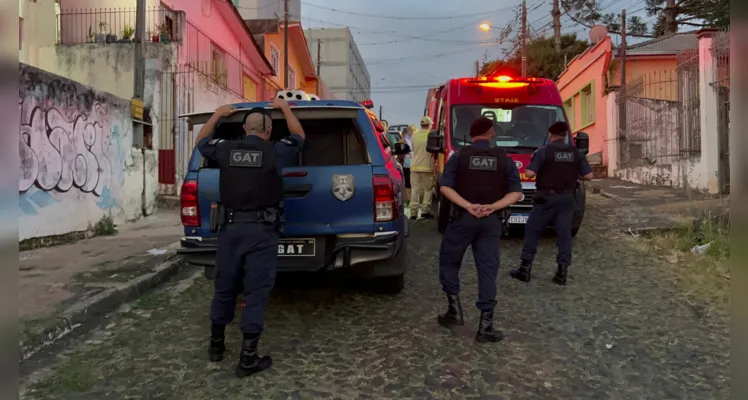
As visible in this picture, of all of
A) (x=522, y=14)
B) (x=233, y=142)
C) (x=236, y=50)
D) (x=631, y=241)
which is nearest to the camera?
(x=233, y=142)

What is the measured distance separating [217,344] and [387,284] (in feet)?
6.37

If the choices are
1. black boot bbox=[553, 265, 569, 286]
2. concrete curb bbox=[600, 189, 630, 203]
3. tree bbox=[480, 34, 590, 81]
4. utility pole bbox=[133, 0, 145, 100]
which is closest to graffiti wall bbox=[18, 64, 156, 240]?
utility pole bbox=[133, 0, 145, 100]

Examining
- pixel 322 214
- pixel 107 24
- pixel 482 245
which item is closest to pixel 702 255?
pixel 482 245

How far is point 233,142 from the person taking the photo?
387cm

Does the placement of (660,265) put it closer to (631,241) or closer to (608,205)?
(631,241)

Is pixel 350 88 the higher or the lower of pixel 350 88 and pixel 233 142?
the higher

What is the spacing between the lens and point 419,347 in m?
4.27

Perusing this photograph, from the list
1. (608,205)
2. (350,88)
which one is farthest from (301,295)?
A: (350,88)

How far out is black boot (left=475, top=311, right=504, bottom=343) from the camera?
4375 millimetres

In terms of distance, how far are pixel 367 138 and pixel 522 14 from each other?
95.8ft

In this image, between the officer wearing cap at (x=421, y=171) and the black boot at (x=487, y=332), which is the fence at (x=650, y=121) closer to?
the officer wearing cap at (x=421, y=171)

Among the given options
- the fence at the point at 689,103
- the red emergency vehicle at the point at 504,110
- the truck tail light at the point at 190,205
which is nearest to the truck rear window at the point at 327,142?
the truck tail light at the point at 190,205

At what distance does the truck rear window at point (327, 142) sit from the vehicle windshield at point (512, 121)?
11.6 ft

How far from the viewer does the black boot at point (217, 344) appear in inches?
159
